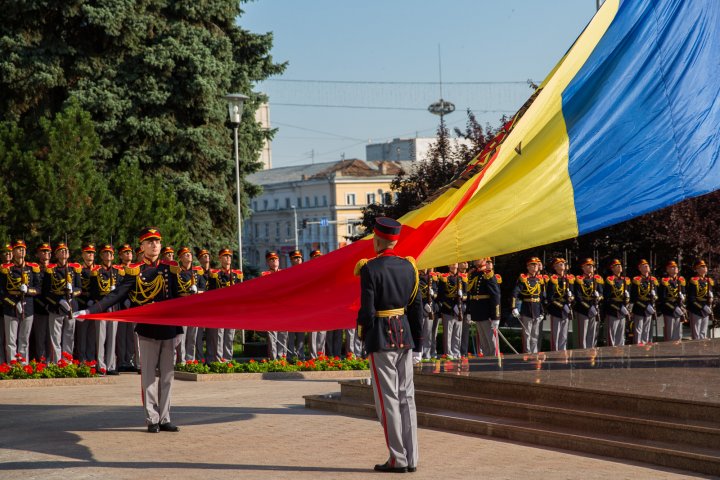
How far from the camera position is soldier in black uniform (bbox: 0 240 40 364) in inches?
699

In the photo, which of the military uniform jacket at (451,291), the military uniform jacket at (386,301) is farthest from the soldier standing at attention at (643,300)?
the military uniform jacket at (386,301)

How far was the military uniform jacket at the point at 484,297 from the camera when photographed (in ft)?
64.2

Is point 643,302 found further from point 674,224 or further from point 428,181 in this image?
point 428,181

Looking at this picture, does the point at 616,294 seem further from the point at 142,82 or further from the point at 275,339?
the point at 142,82

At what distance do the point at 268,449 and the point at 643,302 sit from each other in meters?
13.8

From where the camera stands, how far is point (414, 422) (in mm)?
8914

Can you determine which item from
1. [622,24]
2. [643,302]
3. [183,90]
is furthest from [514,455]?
[183,90]

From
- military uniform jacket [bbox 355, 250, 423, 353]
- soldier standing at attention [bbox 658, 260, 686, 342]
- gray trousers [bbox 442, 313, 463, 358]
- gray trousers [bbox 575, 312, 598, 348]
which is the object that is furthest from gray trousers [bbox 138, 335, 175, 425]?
soldier standing at attention [bbox 658, 260, 686, 342]

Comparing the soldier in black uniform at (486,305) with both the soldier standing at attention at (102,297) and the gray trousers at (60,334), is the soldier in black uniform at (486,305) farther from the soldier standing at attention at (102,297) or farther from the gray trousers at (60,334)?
the gray trousers at (60,334)

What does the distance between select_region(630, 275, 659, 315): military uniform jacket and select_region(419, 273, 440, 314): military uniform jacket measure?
4008 mm

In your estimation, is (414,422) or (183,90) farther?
(183,90)

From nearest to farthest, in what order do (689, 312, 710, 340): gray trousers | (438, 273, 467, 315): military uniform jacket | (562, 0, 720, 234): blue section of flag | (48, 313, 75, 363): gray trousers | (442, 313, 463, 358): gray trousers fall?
(562, 0, 720, 234): blue section of flag, (48, 313, 75, 363): gray trousers, (438, 273, 467, 315): military uniform jacket, (442, 313, 463, 358): gray trousers, (689, 312, 710, 340): gray trousers

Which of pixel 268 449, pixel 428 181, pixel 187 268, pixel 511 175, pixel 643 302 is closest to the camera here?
pixel 268 449

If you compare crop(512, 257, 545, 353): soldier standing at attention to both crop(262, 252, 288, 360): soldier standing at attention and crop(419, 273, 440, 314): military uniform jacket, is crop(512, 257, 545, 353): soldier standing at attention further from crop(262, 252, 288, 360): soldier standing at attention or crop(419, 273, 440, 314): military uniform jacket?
crop(262, 252, 288, 360): soldier standing at attention
